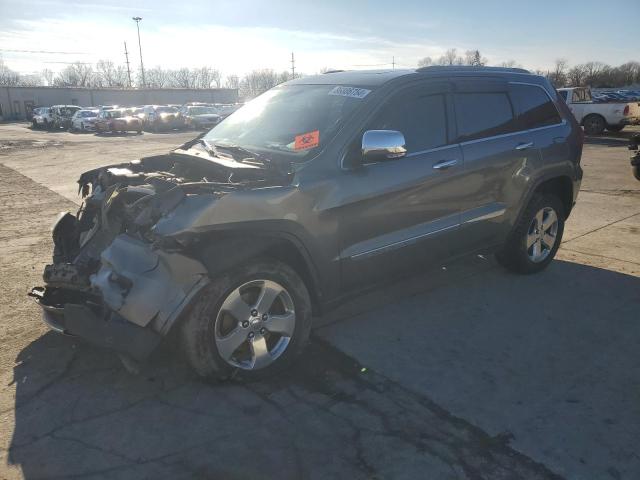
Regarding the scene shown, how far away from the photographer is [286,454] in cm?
271

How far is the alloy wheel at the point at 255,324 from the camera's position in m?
3.20

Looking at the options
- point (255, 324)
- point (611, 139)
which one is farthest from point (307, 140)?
point (611, 139)

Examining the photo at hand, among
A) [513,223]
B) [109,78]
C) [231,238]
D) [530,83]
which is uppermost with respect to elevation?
[109,78]

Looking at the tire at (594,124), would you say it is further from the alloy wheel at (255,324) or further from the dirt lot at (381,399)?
the alloy wheel at (255,324)

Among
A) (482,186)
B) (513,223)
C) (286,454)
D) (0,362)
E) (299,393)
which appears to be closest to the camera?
(286,454)

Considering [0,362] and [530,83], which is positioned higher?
[530,83]

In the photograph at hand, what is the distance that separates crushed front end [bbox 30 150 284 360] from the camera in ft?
9.77

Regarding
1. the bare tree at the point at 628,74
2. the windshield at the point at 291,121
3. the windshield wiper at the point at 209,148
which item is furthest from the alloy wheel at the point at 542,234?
the bare tree at the point at 628,74

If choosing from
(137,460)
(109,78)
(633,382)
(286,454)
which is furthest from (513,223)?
(109,78)

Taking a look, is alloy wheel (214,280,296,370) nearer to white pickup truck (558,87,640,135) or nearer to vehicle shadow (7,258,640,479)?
vehicle shadow (7,258,640,479)

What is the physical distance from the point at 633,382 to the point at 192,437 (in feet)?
8.86

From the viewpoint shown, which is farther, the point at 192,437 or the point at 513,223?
the point at 513,223

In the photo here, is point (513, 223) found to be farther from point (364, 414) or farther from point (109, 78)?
point (109, 78)

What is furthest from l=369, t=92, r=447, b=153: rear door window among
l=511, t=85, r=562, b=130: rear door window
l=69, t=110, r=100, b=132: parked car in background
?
l=69, t=110, r=100, b=132: parked car in background
